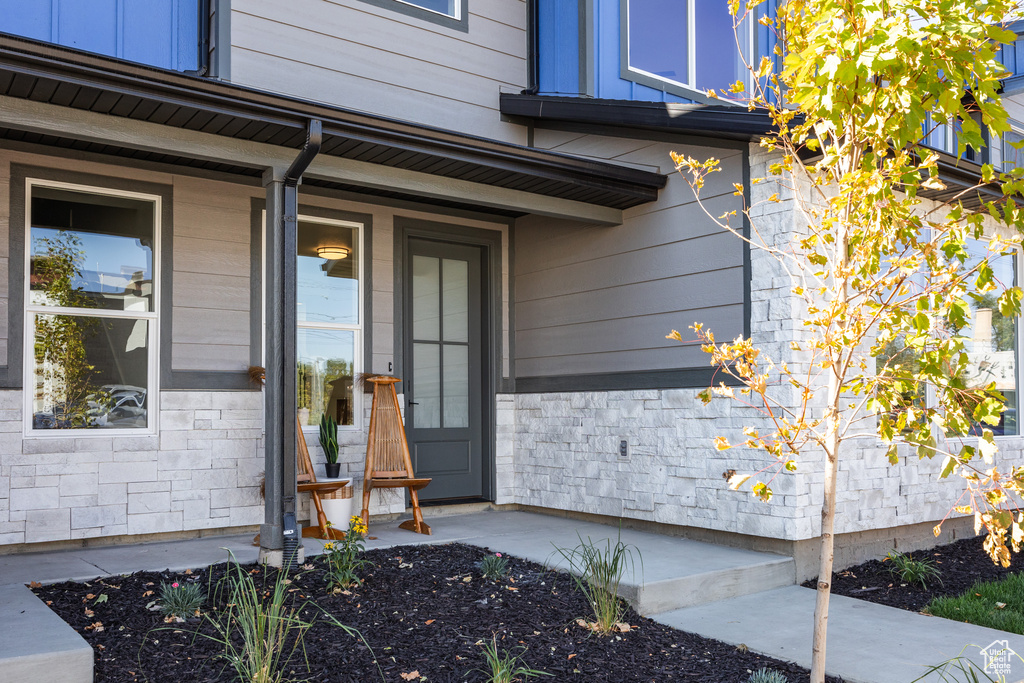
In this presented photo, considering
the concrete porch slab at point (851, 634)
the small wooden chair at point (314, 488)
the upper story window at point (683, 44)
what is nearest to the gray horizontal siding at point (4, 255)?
the small wooden chair at point (314, 488)

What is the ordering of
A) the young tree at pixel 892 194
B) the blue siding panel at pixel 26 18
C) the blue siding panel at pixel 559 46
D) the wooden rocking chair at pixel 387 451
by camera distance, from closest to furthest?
the young tree at pixel 892 194, the blue siding panel at pixel 26 18, the wooden rocking chair at pixel 387 451, the blue siding panel at pixel 559 46

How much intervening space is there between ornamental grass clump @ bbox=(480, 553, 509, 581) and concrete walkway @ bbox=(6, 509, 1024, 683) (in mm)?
326

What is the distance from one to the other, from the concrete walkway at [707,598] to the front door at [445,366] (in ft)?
2.86

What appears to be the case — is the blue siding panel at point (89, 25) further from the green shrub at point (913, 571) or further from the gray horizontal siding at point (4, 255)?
the green shrub at point (913, 571)

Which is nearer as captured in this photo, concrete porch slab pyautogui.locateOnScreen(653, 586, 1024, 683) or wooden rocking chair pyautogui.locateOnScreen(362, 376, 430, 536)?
concrete porch slab pyautogui.locateOnScreen(653, 586, 1024, 683)

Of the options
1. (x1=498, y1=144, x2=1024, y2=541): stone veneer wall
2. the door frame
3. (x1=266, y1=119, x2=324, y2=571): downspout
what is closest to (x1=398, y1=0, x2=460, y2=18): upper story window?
the door frame

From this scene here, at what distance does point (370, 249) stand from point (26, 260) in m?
2.18

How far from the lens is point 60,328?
4.88 m

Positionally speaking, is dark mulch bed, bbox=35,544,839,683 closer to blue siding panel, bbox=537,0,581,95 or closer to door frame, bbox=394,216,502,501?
door frame, bbox=394,216,502,501

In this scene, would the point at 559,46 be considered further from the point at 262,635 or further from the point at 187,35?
the point at 262,635

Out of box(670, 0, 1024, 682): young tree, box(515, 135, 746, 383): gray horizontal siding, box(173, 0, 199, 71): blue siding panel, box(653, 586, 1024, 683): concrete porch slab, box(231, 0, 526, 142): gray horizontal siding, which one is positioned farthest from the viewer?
box(231, 0, 526, 142): gray horizontal siding

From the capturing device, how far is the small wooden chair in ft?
17.0

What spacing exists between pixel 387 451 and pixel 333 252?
1.46 meters

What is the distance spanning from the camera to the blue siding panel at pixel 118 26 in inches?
177
